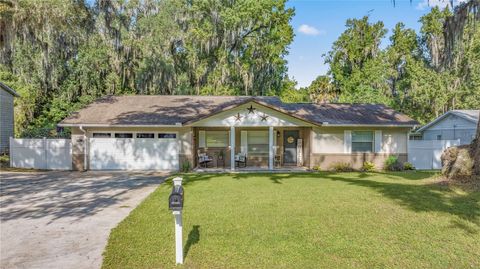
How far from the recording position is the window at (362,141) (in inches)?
685

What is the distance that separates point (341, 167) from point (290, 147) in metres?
3.12

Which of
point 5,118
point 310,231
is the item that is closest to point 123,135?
point 5,118

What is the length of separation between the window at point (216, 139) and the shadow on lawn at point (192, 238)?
450 inches

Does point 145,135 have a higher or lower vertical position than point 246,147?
higher

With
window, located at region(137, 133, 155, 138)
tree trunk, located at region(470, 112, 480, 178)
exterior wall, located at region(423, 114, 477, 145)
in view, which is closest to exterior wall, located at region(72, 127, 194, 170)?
window, located at region(137, 133, 155, 138)

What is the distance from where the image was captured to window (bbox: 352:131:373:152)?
1741 centimetres

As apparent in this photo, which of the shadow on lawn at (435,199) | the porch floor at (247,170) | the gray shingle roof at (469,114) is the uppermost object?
the gray shingle roof at (469,114)

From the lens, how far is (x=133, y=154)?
668 inches

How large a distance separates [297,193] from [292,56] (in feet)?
80.9

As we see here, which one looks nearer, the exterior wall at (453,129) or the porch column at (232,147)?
the porch column at (232,147)

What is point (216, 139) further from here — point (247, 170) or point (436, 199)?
point (436, 199)

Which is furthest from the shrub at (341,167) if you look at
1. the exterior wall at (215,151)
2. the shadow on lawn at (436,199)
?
the shadow on lawn at (436,199)

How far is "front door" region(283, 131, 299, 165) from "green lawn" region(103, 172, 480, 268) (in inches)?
355

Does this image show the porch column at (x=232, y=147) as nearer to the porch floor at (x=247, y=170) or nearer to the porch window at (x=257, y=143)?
the porch floor at (x=247, y=170)
